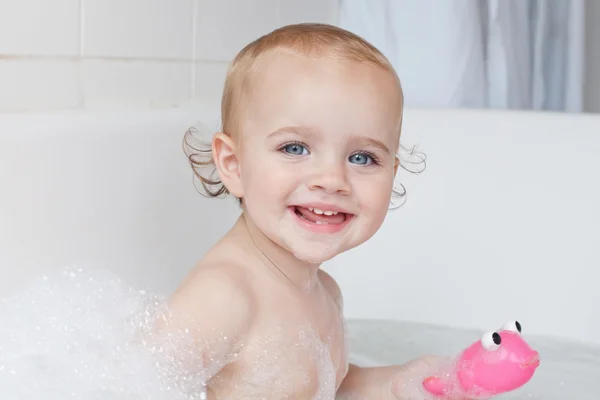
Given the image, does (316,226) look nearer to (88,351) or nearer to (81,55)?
(88,351)

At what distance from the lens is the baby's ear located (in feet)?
3.61

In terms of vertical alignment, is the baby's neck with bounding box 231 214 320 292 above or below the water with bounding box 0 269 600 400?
above

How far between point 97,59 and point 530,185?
2.34ft

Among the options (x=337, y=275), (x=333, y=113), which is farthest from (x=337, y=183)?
(x=337, y=275)

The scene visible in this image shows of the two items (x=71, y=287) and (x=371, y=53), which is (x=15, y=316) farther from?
(x=371, y=53)

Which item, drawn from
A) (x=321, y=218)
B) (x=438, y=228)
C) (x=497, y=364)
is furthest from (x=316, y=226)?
(x=438, y=228)

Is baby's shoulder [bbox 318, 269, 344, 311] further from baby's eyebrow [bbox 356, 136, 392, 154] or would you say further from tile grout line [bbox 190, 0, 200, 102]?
tile grout line [bbox 190, 0, 200, 102]

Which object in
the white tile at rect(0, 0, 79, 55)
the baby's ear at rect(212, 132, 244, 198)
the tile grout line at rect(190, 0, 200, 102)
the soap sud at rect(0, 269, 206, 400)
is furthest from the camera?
the tile grout line at rect(190, 0, 200, 102)

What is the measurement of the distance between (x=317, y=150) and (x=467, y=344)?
639 millimetres

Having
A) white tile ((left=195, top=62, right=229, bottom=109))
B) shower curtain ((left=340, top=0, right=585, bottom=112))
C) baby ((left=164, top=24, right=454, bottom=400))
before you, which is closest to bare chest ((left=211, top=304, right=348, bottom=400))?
baby ((left=164, top=24, right=454, bottom=400))

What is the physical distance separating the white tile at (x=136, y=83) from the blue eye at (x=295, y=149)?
50cm

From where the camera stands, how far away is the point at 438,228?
64.5 inches

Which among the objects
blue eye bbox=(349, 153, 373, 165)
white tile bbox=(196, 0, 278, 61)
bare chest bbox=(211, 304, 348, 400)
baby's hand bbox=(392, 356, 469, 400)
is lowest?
baby's hand bbox=(392, 356, 469, 400)

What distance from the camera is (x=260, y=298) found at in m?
1.08
